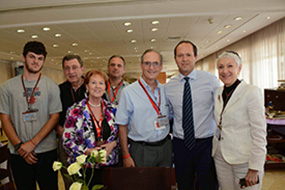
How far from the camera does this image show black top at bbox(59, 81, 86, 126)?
2.08 metres

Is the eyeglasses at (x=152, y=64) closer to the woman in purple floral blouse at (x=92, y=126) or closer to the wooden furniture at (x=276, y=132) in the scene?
the woman in purple floral blouse at (x=92, y=126)

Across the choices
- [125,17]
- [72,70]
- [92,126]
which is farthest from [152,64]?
[125,17]

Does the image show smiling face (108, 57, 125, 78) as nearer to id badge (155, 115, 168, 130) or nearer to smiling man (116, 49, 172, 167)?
smiling man (116, 49, 172, 167)

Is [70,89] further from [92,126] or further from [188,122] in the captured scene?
[188,122]

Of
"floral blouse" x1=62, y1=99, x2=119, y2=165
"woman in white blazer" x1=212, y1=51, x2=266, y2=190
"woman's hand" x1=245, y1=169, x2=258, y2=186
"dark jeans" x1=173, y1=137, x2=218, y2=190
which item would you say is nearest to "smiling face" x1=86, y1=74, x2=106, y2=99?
"floral blouse" x1=62, y1=99, x2=119, y2=165

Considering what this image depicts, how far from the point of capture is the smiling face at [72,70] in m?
2.13

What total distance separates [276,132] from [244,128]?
3312 millimetres

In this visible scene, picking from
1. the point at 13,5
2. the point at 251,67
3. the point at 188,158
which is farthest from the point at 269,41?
the point at 13,5

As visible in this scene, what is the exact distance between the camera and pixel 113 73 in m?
2.69

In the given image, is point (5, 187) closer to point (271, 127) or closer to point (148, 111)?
point (148, 111)

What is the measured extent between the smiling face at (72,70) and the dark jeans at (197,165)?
1298mm

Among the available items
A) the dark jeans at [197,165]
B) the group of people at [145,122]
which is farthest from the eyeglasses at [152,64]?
the dark jeans at [197,165]

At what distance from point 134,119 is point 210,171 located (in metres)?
0.90

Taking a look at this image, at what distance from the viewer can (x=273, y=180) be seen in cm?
327
